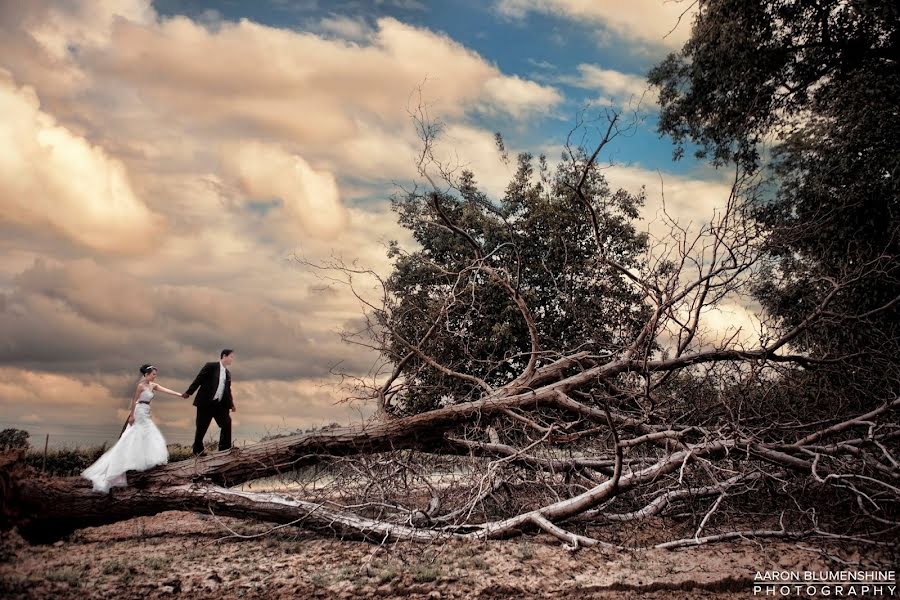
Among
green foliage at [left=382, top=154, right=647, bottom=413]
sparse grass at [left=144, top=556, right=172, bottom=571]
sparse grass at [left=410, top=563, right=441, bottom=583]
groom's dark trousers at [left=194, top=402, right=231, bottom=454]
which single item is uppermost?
green foliage at [left=382, top=154, right=647, bottom=413]

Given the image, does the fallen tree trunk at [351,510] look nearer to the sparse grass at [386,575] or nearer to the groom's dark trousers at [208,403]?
the sparse grass at [386,575]

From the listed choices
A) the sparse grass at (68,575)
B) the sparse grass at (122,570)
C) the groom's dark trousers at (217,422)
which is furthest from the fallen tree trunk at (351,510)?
the sparse grass at (68,575)

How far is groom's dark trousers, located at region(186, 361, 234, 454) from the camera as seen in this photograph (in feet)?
28.9

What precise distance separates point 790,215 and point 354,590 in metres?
10.3

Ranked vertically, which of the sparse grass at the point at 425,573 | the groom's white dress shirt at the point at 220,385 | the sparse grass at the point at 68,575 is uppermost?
the groom's white dress shirt at the point at 220,385

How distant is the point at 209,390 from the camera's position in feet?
29.0

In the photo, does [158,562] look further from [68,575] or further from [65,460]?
[65,460]

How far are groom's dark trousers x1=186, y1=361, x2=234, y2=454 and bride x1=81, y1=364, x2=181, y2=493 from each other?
2.94 ft

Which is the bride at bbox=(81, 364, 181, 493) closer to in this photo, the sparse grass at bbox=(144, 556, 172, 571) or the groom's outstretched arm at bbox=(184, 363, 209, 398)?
the groom's outstretched arm at bbox=(184, 363, 209, 398)

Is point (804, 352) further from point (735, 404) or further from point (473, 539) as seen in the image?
point (473, 539)

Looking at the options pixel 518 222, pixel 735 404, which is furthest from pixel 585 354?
pixel 518 222

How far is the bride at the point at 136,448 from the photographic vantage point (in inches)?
288

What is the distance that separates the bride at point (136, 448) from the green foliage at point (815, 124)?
8.61m

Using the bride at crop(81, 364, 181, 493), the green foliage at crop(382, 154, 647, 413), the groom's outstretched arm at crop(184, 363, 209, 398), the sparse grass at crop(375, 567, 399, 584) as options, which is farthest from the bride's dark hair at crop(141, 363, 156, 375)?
the green foliage at crop(382, 154, 647, 413)
